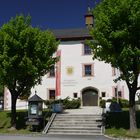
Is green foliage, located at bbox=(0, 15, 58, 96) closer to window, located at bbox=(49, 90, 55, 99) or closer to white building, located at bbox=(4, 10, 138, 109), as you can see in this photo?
white building, located at bbox=(4, 10, 138, 109)

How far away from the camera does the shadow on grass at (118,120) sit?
27.0 metres

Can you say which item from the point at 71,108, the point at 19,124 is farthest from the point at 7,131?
the point at 71,108

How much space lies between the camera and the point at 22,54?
28.8 meters

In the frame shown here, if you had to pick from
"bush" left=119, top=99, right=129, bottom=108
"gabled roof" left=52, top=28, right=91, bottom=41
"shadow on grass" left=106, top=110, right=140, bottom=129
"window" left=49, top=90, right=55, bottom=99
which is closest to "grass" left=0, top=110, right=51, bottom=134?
"shadow on grass" left=106, top=110, right=140, bottom=129

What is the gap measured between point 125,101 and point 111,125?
1373 cm

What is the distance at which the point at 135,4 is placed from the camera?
77.1ft

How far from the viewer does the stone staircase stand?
26750 mm

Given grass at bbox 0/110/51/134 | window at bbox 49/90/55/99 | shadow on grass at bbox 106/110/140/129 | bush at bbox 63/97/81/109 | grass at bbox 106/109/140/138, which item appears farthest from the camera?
window at bbox 49/90/55/99

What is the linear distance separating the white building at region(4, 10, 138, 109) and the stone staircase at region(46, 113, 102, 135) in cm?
1366

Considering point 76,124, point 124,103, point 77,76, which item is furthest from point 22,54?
point 77,76

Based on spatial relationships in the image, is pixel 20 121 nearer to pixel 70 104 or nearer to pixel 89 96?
pixel 70 104

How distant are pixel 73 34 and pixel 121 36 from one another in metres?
23.6

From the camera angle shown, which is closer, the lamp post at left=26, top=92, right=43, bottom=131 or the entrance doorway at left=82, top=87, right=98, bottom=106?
the lamp post at left=26, top=92, right=43, bottom=131

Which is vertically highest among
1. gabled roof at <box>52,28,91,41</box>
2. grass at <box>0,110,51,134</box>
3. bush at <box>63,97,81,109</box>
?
gabled roof at <box>52,28,91,41</box>
